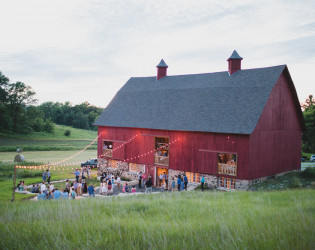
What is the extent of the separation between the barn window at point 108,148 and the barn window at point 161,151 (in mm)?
5916

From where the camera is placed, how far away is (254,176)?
19984 mm

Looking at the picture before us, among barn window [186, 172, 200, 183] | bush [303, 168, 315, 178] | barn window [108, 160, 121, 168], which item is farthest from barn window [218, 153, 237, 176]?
barn window [108, 160, 121, 168]

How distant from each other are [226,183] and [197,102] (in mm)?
7641

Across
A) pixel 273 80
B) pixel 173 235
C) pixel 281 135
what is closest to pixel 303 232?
pixel 173 235

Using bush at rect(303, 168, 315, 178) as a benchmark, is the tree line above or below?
above

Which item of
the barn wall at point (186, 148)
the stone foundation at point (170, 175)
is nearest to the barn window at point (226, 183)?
the stone foundation at point (170, 175)

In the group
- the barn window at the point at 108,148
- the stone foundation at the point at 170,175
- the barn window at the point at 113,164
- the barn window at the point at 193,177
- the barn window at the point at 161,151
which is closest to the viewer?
the stone foundation at the point at 170,175

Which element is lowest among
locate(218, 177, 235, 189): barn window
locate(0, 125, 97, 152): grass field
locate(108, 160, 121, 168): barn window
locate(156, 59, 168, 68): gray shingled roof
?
locate(218, 177, 235, 189): barn window

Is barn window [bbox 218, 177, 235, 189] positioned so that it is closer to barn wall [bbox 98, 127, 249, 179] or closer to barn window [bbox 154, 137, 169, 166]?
barn wall [bbox 98, 127, 249, 179]

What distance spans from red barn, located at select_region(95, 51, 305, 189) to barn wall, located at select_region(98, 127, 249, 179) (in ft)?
0.25

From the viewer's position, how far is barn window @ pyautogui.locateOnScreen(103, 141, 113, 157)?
94.7 ft

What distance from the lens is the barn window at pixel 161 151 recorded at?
961 inches

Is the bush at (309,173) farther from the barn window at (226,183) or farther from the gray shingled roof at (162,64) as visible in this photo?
the gray shingled roof at (162,64)

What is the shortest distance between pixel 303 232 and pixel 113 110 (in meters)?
27.0
